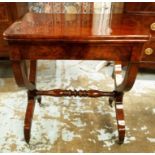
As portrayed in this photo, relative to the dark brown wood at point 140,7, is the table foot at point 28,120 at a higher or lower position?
lower

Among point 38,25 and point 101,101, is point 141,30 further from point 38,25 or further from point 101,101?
point 101,101

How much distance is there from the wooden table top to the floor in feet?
2.31

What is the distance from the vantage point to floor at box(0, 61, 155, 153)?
127 cm

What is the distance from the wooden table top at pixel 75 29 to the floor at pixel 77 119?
704mm

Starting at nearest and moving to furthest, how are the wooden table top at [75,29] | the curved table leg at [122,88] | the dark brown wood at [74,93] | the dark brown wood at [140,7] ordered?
the wooden table top at [75,29]
the curved table leg at [122,88]
the dark brown wood at [74,93]
the dark brown wood at [140,7]

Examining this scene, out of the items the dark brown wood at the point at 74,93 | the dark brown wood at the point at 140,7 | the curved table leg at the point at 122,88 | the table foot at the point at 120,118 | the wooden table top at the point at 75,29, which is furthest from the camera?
the dark brown wood at the point at 140,7

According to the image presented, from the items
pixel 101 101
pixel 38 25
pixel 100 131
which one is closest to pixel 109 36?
pixel 38 25

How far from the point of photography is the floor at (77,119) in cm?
127

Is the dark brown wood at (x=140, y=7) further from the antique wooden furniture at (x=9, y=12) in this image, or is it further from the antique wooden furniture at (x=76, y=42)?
the antique wooden furniture at (x=9, y=12)

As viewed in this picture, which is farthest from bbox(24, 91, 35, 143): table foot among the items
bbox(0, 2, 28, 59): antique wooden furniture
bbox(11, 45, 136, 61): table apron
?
bbox(0, 2, 28, 59): antique wooden furniture

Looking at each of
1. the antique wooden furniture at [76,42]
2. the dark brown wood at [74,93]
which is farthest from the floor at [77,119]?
the antique wooden furniture at [76,42]

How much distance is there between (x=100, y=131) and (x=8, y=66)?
134 centimetres

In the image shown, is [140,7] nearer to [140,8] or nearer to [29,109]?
[140,8]

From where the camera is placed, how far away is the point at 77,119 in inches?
58.2
